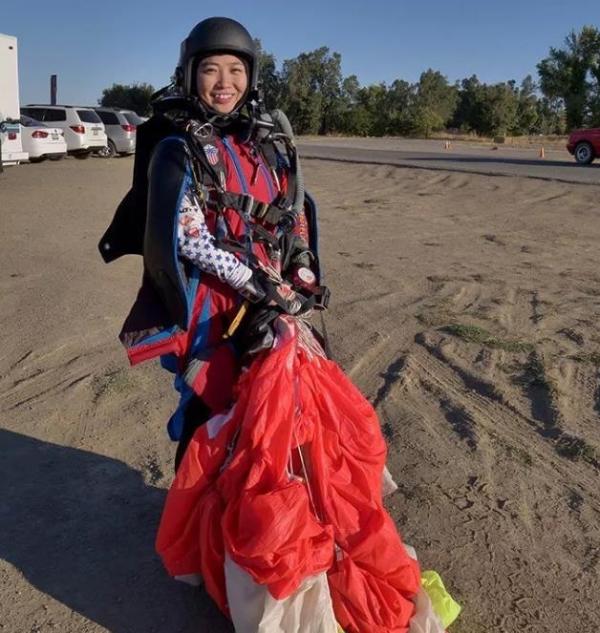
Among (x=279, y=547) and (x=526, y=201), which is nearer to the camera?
(x=279, y=547)

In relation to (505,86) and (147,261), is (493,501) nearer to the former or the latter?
(147,261)

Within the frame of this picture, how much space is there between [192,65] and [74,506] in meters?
1.94

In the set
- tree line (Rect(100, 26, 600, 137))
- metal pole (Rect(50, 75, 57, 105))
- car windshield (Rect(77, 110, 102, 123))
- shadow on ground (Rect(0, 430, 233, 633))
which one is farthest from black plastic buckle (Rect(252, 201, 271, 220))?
tree line (Rect(100, 26, 600, 137))

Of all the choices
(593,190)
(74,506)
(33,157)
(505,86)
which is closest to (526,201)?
(593,190)

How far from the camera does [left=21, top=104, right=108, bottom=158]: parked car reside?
23.6 meters

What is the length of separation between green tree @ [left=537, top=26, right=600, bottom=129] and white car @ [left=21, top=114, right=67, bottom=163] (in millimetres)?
47402

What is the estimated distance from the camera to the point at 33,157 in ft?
69.5

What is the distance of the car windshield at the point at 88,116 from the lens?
78.4 feet

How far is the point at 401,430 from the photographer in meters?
4.16

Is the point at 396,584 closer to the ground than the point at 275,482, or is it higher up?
closer to the ground

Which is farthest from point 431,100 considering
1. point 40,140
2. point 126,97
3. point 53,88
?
point 40,140

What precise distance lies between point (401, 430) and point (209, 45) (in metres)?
2.37

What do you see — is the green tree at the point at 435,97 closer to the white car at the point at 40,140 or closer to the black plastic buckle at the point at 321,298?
the white car at the point at 40,140

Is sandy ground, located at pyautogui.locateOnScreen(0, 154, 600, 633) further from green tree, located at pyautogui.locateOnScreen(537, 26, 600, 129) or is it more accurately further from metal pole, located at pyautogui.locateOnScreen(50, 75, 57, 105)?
green tree, located at pyautogui.locateOnScreen(537, 26, 600, 129)
